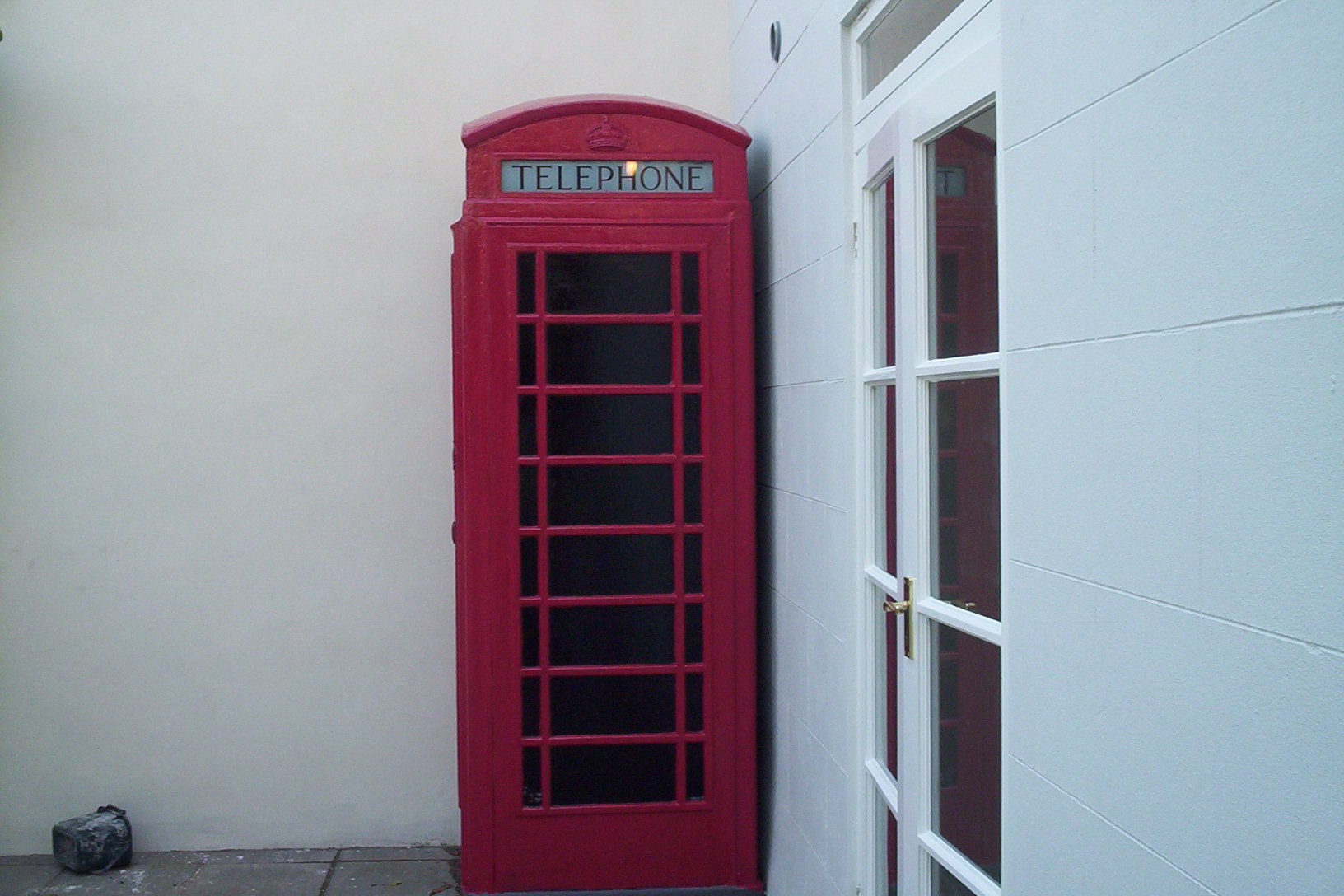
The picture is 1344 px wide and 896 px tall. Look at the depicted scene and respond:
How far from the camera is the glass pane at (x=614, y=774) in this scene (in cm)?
360

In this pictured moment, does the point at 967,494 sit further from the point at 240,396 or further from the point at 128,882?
the point at 128,882

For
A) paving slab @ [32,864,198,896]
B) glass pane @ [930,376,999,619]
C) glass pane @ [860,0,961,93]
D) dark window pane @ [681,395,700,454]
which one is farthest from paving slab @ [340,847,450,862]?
glass pane @ [860,0,961,93]

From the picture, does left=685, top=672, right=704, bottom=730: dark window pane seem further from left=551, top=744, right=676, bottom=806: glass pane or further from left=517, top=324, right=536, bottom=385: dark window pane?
left=517, top=324, right=536, bottom=385: dark window pane

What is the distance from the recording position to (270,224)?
4184mm

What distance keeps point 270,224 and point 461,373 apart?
1.18 meters

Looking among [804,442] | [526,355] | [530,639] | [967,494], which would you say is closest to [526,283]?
[526,355]

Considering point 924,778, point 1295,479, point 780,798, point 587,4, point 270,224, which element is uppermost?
point 587,4

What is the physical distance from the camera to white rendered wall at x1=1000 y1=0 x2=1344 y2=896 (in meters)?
1.04

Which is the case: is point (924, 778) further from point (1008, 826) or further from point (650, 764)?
point (650, 764)

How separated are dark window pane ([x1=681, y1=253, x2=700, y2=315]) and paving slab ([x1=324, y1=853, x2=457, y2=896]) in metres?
2.14

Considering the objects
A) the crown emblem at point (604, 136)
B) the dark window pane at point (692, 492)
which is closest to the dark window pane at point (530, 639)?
the dark window pane at point (692, 492)

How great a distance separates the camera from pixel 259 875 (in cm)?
400

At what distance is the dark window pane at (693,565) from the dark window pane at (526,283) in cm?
88

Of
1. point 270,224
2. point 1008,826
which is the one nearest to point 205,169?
point 270,224
